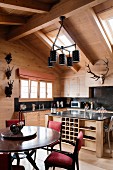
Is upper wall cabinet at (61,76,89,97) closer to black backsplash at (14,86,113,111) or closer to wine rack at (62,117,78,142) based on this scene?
black backsplash at (14,86,113,111)

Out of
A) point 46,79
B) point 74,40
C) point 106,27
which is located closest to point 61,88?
point 46,79

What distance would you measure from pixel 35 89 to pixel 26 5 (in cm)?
352

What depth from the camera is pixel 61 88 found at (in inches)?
316

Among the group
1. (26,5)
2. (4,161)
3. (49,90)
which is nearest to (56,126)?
(4,161)

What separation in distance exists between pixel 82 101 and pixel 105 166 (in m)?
4.08

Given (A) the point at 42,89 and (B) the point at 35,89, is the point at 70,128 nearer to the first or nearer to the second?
(B) the point at 35,89

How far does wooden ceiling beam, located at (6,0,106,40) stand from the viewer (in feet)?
12.1

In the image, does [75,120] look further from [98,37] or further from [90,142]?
[98,37]

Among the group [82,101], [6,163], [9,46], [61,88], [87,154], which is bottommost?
[87,154]

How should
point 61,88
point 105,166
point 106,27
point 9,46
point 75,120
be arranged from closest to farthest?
point 105,166 → point 75,120 → point 106,27 → point 9,46 → point 61,88

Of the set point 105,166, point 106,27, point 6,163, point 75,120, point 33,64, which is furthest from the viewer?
point 33,64

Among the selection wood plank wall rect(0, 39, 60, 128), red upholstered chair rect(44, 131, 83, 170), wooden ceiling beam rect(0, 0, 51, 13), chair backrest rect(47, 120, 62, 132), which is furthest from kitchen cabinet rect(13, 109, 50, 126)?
wooden ceiling beam rect(0, 0, 51, 13)

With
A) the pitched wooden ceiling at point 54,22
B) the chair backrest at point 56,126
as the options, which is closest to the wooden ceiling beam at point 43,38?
the pitched wooden ceiling at point 54,22

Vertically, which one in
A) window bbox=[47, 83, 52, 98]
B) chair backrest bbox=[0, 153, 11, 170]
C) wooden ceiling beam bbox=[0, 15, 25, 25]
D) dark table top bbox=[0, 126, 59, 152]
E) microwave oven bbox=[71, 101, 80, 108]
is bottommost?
chair backrest bbox=[0, 153, 11, 170]
